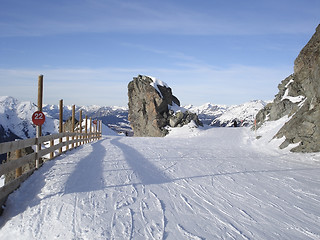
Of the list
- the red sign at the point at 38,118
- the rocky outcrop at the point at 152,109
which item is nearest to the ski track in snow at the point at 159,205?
the red sign at the point at 38,118

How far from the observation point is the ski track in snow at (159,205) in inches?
148

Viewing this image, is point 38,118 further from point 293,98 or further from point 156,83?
point 156,83

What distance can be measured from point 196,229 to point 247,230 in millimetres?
787

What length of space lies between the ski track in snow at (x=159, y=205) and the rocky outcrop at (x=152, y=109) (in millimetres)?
31892

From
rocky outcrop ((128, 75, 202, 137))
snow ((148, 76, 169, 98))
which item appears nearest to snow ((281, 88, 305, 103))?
rocky outcrop ((128, 75, 202, 137))

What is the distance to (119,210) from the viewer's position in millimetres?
4449

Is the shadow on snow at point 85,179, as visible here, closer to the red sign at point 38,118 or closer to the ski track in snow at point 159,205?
the ski track in snow at point 159,205

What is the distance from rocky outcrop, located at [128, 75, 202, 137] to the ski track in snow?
31892 mm

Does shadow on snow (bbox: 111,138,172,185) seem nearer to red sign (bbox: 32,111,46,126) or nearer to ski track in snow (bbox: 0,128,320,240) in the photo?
ski track in snow (bbox: 0,128,320,240)

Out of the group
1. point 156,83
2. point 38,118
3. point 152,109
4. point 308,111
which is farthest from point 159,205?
point 156,83

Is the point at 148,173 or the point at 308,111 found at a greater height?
the point at 308,111

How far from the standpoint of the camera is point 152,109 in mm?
41312

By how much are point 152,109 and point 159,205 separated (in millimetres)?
36710

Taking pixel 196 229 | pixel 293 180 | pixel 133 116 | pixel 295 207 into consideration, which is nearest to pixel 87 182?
pixel 196 229
